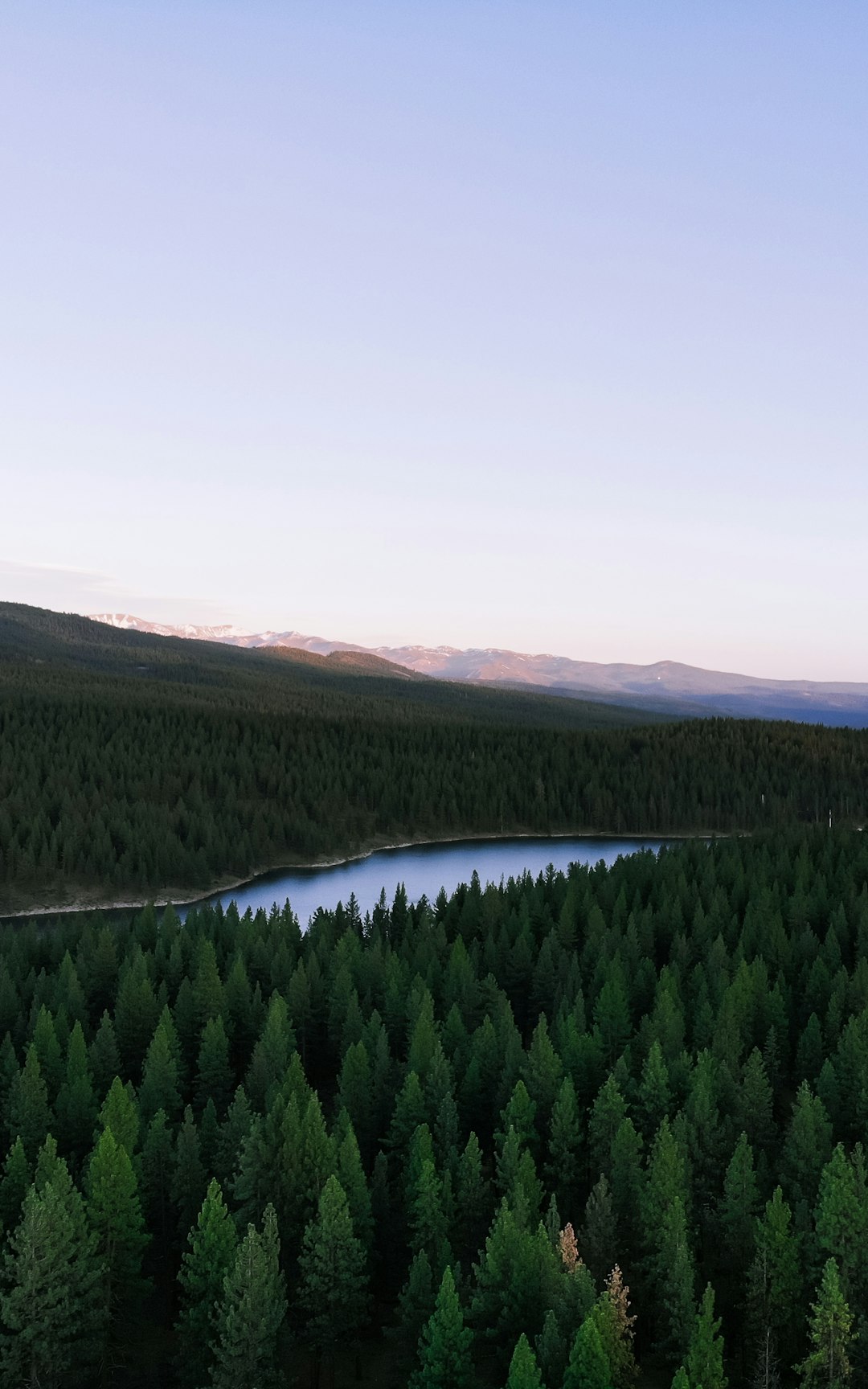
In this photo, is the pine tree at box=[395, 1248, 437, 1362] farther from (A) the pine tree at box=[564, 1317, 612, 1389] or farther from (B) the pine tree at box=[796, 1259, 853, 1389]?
(B) the pine tree at box=[796, 1259, 853, 1389]

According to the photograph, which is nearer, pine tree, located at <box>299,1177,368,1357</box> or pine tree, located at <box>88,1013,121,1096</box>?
pine tree, located at <box>299,1177,368,1357</box>

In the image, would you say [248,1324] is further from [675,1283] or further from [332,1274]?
[675,1283]

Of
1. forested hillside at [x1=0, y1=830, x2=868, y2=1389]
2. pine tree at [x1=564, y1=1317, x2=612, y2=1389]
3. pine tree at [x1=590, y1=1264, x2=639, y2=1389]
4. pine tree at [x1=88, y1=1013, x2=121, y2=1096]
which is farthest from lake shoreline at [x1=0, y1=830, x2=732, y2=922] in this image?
pine tree at [x1=564, y1=1317, x2=612, y2=1389]

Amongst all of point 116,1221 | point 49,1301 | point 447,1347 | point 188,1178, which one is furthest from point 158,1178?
point 447,1347

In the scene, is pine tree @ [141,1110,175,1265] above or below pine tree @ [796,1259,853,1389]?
below

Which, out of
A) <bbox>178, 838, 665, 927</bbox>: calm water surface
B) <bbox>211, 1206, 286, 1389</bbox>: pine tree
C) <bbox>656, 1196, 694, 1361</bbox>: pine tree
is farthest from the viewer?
<bbox>178, 838, 665, 927</bbox>: calm water surface

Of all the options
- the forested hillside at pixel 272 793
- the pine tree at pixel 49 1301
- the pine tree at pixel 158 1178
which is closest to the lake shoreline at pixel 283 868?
the forested hillside at pixel 272 793

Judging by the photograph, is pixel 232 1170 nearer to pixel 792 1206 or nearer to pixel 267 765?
pixel 792 1206
